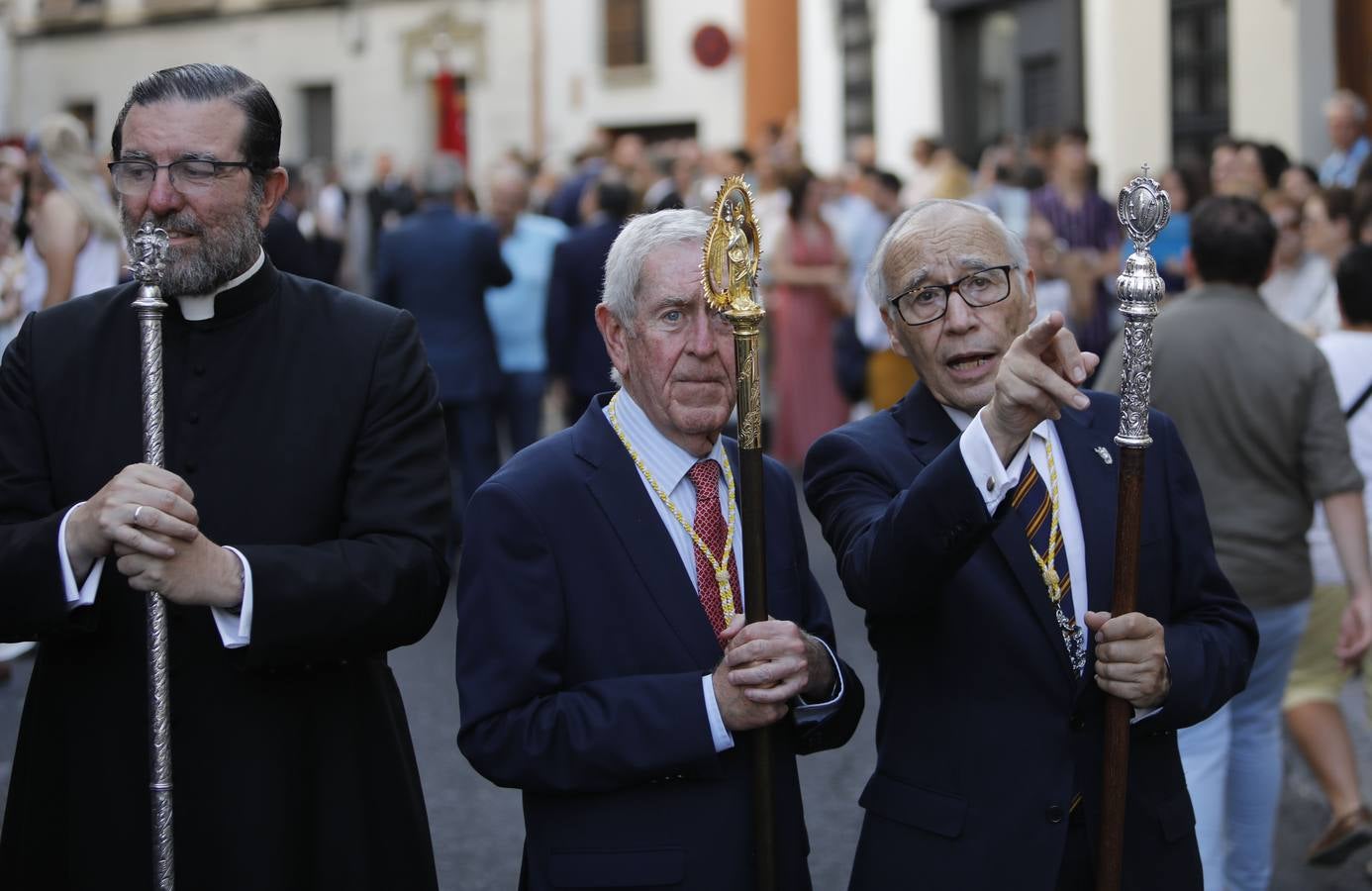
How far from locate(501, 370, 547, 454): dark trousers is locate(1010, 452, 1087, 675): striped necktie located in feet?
25.9

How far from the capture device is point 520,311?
438 inches

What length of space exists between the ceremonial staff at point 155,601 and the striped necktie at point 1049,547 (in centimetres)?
140

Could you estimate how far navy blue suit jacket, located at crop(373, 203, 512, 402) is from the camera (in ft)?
32.6

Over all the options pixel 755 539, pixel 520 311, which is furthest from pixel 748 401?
pixel 520 311

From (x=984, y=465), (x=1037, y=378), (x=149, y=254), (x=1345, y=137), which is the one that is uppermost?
(x=1345, y=137)

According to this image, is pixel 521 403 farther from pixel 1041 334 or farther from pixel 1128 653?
pixel 1041 334

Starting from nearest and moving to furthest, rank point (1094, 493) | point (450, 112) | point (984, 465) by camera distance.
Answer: point (984, 465), point (1094, 493), point (450, 112)

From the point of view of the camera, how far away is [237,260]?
3.20m

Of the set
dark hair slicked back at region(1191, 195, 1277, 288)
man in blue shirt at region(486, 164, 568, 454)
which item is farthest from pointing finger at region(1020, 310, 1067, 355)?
man in blue shirt at region(486, 164, 568, 454)

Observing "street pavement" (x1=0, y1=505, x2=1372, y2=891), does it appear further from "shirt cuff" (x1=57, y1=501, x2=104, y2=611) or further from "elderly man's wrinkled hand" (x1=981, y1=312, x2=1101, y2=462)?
"elderly man's wrinkled hand" (x1=981, y1=312, x2=1101, y2=462)

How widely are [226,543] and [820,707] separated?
102 cm

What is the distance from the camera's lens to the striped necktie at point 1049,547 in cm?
314

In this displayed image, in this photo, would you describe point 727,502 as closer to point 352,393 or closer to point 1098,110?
point 352,393

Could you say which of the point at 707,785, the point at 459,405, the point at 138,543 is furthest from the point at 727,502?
the point at 459,405
